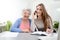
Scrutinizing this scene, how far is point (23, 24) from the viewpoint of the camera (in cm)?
179

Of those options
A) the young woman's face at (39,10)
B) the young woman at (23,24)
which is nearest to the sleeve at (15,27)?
the young woman at (23,24)

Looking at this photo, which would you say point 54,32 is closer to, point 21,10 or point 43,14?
point 43,14

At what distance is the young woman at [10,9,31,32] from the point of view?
1762mm

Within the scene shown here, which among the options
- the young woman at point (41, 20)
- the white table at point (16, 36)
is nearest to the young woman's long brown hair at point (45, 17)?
the young woman at point (41, 20)

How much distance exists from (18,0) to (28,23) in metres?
0.31

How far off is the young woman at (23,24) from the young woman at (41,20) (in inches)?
3.0

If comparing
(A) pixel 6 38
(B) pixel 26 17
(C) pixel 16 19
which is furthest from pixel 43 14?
(A) pixel 6 38

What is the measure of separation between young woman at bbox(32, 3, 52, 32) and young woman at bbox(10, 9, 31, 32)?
75 millimetres

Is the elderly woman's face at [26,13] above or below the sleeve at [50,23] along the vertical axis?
above

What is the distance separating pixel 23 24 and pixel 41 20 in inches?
9.0

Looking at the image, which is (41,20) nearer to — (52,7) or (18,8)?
(52,7)

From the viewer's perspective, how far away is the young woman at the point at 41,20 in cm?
174

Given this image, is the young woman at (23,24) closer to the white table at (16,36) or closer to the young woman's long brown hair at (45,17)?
the white table at (16,36)

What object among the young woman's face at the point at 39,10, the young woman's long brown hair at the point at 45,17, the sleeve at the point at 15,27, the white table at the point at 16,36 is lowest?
the white table at the point at 16,36
